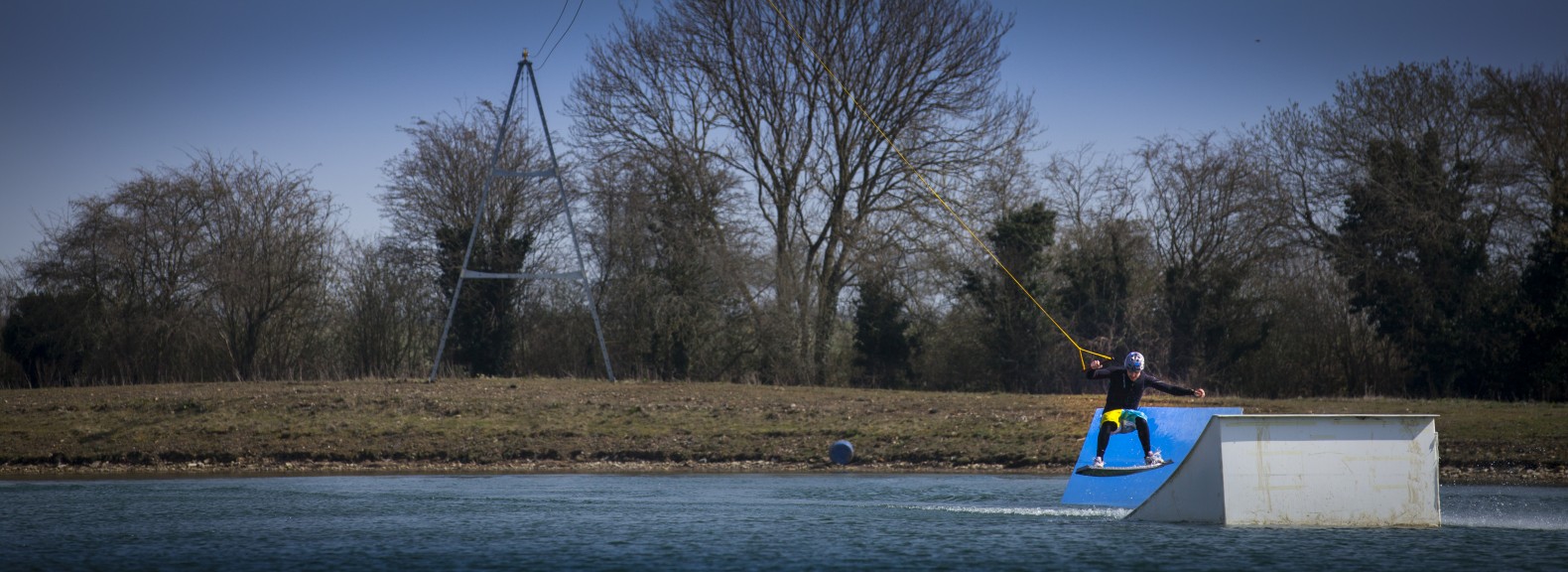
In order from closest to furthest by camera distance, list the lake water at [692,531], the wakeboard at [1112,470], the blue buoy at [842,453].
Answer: the lake water at [692,531]
the wakeboard at [1112,470]
the blue buoy at [842,453]

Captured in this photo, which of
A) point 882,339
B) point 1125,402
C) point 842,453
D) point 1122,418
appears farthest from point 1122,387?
point 882,339

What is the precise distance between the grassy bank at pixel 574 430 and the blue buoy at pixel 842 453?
0.29 metres

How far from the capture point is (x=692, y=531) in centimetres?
1577

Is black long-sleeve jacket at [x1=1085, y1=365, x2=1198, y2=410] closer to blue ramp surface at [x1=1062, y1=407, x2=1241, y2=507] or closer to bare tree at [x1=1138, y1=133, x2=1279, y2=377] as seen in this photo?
blue ramp surface at [x1=1062, y1=407, x2=1241, y2=507]

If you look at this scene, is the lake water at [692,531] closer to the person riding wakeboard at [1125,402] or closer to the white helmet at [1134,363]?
the person riding wakeboard at [1125,402]

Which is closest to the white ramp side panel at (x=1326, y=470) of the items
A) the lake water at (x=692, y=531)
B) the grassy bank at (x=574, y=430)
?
the lake water at (x=692, y=531)

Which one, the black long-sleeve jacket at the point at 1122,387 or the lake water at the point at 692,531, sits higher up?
the black long-sleeve jacket at the point at 1122,387

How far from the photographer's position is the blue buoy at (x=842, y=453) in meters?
26.8

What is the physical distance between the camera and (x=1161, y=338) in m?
44.8

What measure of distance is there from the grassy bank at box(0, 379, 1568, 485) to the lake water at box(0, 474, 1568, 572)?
4510 mm

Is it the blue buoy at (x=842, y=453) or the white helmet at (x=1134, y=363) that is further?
the blue buoy at (x=842, y=453)

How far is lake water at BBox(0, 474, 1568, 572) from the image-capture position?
13344 millimetres

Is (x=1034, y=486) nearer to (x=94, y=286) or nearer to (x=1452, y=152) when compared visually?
(x=1452, y=152)

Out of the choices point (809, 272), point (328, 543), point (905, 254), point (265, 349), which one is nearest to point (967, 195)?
point (905, 254)
